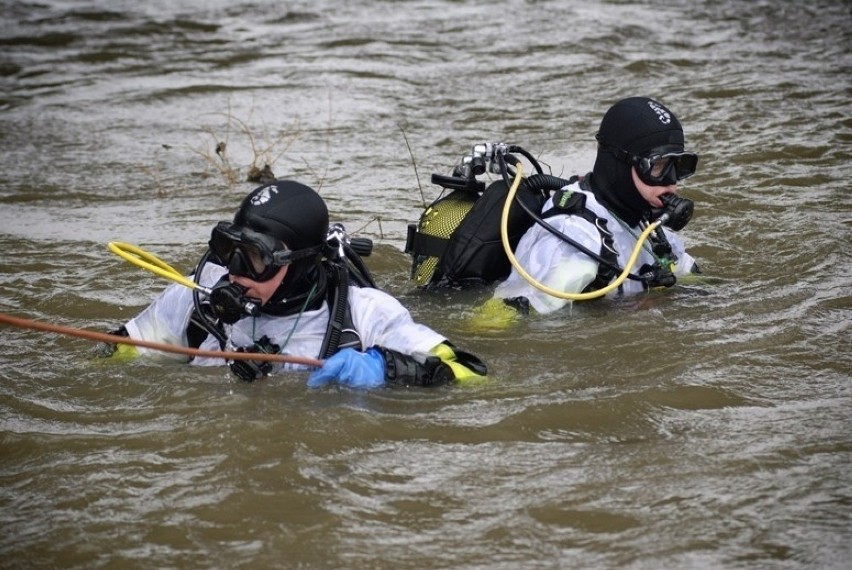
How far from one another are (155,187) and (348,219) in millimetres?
1766

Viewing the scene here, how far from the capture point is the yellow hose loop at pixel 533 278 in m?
5.80

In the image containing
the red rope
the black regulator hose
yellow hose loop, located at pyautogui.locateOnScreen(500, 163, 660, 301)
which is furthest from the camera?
the black regulator hose

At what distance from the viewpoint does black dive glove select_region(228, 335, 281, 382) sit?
529cm

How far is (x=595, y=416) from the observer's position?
514 cm

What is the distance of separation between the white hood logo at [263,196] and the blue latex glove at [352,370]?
0.69 m

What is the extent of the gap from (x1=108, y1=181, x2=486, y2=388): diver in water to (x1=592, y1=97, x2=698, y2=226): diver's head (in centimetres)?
150

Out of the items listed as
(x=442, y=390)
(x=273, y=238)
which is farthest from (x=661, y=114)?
(x=273, y=238)

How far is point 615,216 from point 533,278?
694 mm

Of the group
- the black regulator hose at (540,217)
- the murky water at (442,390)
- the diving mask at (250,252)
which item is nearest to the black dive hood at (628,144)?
the black regulator hose at (540,217)

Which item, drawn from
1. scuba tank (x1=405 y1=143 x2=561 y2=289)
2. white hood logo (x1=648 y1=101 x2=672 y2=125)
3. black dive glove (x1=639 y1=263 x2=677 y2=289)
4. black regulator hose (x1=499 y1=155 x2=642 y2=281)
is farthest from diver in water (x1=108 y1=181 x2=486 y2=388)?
white hood logo (x1=648 y1=101 x2=672 y2=125)

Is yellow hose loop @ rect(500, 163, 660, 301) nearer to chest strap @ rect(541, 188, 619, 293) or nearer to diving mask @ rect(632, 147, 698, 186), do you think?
chest strap @ rect(541, 188, 619, 293)

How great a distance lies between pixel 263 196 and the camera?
16.8 ft

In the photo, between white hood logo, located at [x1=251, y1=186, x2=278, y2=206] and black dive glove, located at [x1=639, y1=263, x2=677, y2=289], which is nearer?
white hood logo, located at [x1=251, y1=186, x2=278, y2=206]

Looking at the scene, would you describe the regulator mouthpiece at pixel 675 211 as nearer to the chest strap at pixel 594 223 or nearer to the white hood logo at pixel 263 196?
the chest strap at pixel 594 223
